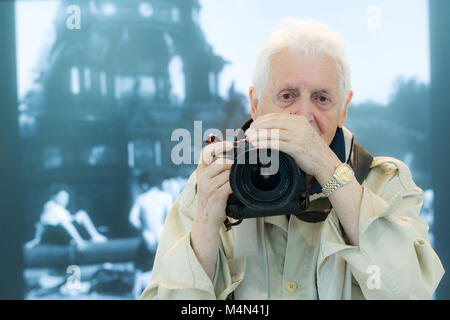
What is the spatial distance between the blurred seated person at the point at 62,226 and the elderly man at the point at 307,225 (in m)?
1.42

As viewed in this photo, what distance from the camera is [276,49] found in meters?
0.71

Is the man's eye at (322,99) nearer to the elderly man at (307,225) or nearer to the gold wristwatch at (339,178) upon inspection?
the elderly man at (307,225)

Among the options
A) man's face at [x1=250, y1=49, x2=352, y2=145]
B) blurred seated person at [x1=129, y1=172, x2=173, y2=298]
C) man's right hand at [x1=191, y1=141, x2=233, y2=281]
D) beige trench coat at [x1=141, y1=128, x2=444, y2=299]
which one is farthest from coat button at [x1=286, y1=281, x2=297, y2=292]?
blurred seated person at [x1=129, y1=172, x2=173, y2=298]

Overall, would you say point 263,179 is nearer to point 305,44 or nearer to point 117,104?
point 305,44

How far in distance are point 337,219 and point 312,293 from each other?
127 mm

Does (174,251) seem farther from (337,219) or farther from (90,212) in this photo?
(90,212)

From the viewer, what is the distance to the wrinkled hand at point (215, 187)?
646 millimetres

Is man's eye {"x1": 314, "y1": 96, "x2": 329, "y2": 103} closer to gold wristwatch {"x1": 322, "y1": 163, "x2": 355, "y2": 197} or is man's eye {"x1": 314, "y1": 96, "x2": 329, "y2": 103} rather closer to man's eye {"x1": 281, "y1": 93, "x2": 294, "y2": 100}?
man's eye {"x1": 281, "y1": 93, "x2": 294, "y2": 100}

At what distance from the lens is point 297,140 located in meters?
0.61

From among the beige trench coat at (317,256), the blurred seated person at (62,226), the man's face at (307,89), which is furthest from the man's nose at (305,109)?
the blurred seated person at (62,226)

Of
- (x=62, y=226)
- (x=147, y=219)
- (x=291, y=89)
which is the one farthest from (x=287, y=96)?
(x=62, y=226)

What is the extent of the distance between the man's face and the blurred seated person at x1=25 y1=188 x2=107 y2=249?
155cm

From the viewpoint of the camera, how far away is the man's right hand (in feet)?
2.11
